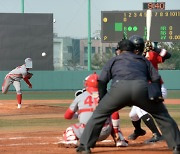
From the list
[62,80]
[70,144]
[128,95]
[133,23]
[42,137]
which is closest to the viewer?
[128,95]

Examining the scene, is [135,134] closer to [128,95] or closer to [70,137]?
[70,137]

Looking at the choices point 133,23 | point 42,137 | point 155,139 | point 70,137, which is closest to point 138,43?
point 70,137

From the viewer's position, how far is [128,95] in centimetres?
766

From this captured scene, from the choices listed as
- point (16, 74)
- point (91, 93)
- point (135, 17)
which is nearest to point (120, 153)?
point (91, 93)

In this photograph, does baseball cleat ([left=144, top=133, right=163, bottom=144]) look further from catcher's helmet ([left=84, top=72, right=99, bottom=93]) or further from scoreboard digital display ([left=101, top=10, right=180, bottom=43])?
scoreboard digital display ([left=101, top=10, right=180, bottom=43])

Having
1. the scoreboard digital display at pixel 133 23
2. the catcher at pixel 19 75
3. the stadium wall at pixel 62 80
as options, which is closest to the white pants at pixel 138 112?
the catcher at pixel 19 75

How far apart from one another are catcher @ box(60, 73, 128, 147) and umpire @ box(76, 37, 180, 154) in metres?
0.80

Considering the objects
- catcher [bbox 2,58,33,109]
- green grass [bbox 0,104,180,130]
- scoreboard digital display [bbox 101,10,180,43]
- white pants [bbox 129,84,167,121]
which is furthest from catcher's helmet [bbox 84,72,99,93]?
scoreboard digital display [bbox 101,10,180,43]

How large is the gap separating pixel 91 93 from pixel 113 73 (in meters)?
1.04

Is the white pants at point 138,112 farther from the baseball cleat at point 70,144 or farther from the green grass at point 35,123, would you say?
the green grass at point 35,123

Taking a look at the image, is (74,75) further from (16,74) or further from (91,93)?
(91,93)

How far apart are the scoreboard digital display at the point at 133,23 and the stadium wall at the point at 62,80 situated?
6.71m

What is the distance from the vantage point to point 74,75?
35.5 meters

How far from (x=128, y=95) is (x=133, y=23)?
21.5m
